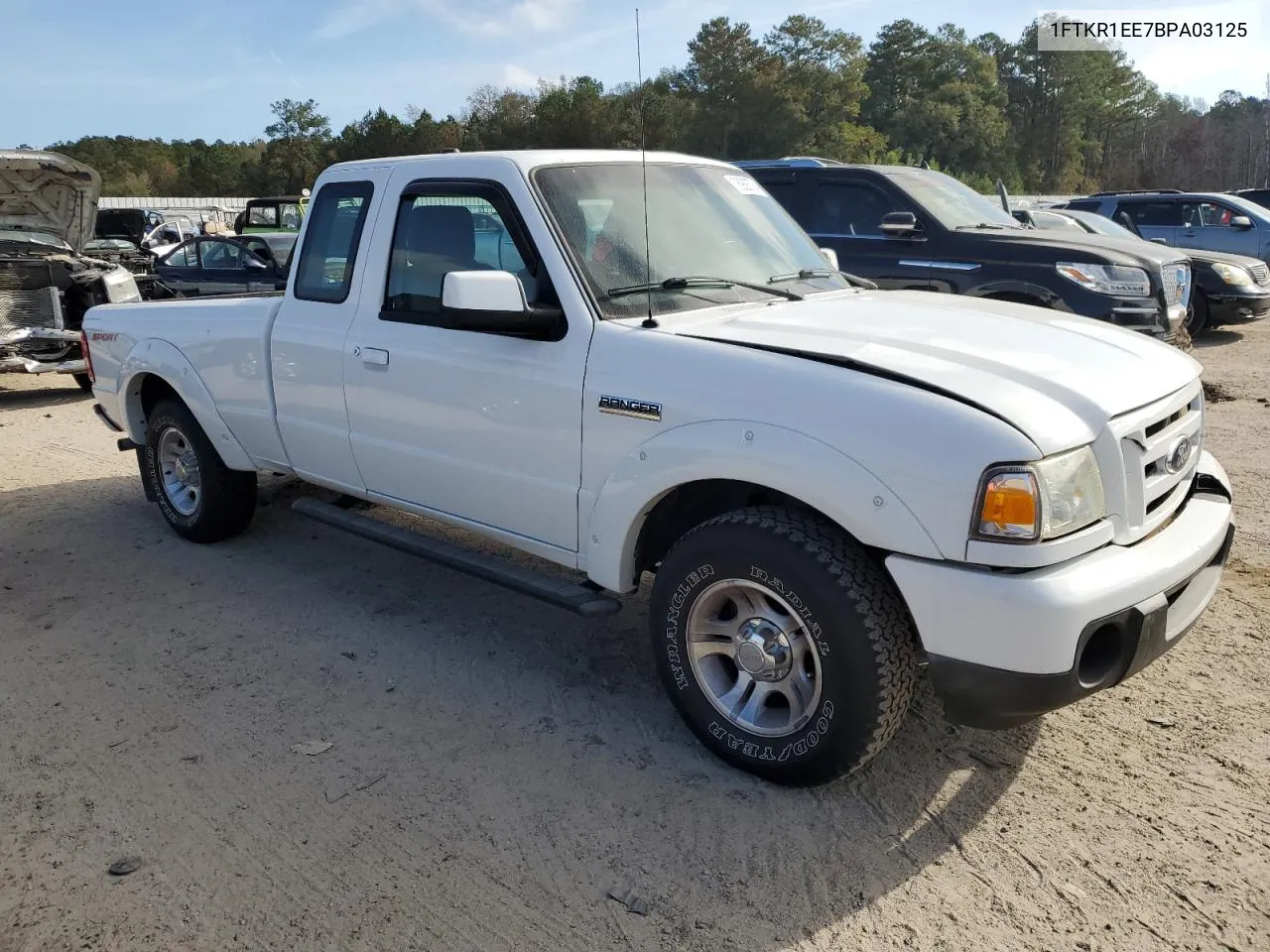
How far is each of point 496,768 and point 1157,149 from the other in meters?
76.8

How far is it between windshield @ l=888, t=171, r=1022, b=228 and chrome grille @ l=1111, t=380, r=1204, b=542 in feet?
19.1

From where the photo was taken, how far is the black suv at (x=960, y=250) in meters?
8.35

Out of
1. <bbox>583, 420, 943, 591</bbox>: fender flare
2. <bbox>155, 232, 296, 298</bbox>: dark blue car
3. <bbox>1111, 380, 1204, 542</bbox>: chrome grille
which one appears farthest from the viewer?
<bbox>155, 232, 296, 298</bbox>: dark blue car

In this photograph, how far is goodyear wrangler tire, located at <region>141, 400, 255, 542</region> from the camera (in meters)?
5.52

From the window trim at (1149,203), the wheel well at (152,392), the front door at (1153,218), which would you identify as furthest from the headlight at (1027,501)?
the window trim at (1149,203)

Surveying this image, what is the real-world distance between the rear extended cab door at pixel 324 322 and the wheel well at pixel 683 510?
5.23 ft

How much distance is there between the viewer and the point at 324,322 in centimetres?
452

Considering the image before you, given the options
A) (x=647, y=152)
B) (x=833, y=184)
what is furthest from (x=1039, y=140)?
(x=647, y=152)

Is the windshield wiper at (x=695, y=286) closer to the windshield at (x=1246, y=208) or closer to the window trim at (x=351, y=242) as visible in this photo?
the window trim at (x=351, y=242)

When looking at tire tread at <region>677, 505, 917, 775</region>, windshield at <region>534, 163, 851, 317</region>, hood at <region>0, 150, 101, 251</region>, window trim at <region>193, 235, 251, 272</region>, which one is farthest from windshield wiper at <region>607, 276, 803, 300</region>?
window trim at <region>193, 235, 251, 272</region>

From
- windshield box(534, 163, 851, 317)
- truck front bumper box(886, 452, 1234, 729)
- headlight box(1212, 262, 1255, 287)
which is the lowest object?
truck front bumper box(886, 452, 1234, 729)

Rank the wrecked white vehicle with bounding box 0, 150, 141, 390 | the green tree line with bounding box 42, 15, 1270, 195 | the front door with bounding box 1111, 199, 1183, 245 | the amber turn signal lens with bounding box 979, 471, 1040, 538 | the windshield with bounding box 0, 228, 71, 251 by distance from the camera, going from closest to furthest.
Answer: the amber turn signal lens with bounding box 979, 471, 1040, 538 → the wrecked white vehicle with bounding box 0, 150, 141, 390 → the windshield with bounding box 0, 228, 71, 251 → the front door with bounding box 1111, 199, 1183, 245 → the green tree line with bounding box 42, 15, 1270, 195

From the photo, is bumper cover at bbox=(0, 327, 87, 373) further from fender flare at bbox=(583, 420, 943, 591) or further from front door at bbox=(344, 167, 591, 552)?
fender flare at bbox=(583, 420, 943, 591)

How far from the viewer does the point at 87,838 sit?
10.0 ft
